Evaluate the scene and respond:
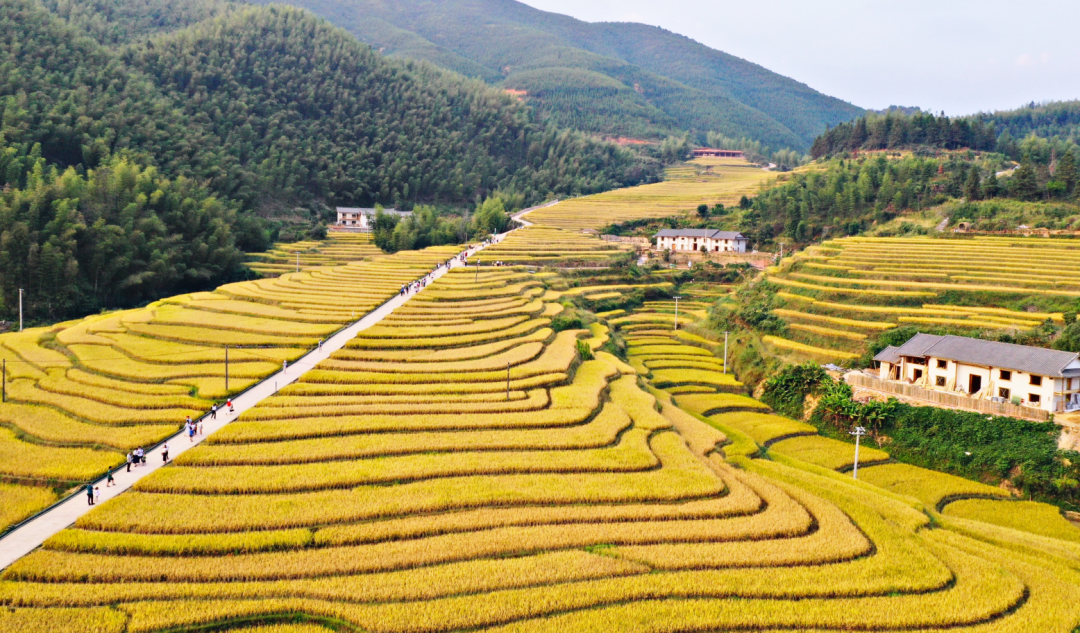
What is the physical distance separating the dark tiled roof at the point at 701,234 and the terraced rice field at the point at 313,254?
2719 cm

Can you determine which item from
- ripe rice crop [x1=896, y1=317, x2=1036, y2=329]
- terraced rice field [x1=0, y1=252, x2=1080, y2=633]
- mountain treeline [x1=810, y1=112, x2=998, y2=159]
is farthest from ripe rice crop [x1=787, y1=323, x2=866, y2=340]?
mountain treeline [x1=810, y1=112, x2=998, y2=159]

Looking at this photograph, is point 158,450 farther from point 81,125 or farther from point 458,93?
point 458,93

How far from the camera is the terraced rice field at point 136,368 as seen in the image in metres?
20.3

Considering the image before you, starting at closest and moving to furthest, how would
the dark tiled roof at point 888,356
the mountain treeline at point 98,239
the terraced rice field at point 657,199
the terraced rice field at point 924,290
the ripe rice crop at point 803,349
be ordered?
1. the dark tiled roof at point 888,356
2. the terraced rice field at point 924,290
3. the ripe rice crop at point 803,349
4. the mountain treeline at point 98,239
5. the terraced rice field at point 657,199

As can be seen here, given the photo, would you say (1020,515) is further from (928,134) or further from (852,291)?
(928,134)

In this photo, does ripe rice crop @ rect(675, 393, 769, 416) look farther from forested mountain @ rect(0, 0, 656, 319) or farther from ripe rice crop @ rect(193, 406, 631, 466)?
forested mountain @ rect(0, 0, 656, 319)

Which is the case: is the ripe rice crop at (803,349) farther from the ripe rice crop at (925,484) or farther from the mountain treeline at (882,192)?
the mountain treeline at (882,192)

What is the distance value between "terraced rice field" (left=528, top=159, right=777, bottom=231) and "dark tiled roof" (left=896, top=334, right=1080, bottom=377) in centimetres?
5011

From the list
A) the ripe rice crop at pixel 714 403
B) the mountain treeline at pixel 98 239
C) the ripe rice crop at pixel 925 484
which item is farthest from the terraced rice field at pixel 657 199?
the ripe rice crop at pixel 925 484

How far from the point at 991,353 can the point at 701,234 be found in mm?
41409

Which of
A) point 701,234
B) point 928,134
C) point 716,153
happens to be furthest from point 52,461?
point 716,153

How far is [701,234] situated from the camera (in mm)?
69938

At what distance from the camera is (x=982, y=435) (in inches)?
1082

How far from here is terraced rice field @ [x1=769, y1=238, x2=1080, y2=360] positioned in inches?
1368
